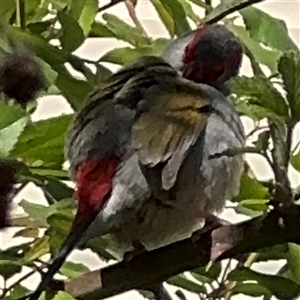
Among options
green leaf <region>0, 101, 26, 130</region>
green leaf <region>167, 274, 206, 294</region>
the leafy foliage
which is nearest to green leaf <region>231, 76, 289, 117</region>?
the leafy foliage

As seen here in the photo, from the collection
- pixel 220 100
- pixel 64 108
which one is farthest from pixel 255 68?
pixel 64 108

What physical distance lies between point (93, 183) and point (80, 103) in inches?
3.8

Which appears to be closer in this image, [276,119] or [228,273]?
[276,119]

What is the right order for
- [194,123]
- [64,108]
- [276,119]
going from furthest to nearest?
1. [64,108]
2. [194,123]
3. [276,119]

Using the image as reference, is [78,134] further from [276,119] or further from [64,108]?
[64,108]

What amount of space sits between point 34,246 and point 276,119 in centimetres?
22

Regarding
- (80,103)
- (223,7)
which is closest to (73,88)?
(80,103)

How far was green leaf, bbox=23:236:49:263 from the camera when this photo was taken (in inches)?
22.9

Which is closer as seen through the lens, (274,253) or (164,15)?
(274,253)

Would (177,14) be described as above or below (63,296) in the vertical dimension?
above

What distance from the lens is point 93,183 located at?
0.52 meters

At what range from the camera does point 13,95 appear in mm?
513

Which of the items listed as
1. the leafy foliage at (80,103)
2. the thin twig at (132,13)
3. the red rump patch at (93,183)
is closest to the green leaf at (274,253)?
the leafy foliage at (80,103)

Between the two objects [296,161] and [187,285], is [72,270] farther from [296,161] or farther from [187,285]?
[296,161]
